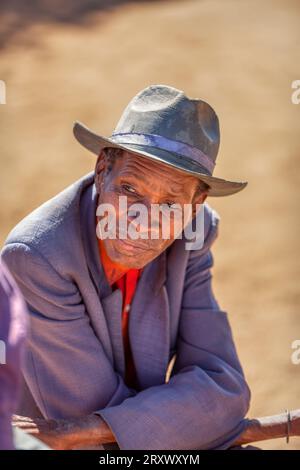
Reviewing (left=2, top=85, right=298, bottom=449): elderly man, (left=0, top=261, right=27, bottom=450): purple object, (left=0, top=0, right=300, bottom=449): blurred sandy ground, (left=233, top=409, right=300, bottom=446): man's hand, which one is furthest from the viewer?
(left=0, top=0, right=300, bottom=449): blurred sandy ground

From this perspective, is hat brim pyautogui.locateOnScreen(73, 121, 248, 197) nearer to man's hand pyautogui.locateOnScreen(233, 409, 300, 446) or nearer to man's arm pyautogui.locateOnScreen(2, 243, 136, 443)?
man's arm pyautogui.locateOnScreen(2, 243, 136, 443)

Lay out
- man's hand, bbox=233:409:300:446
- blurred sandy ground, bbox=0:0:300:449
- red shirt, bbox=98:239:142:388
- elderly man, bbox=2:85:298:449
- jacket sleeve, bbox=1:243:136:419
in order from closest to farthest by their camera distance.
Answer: elderly man, bbox=2:85:298:449 → jacket sleeve, bbox=1:243:136:419 → red shirt, bbox=98:239:142:388 → man's hand, bbox=233:409:300:446 → blurred sandy ground, bbox=0:0:300:449

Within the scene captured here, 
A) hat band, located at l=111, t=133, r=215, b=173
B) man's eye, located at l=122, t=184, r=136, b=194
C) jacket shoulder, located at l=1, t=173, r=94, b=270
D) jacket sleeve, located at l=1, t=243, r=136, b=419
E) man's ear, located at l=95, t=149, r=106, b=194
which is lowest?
jacket sleeve, located at l=1, t=243, r=136, b=419

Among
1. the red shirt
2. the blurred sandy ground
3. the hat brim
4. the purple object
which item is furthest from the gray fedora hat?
the blurred sandy ground

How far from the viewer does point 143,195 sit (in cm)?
310

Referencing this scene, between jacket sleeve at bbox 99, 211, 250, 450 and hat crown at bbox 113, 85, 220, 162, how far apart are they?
0.53 m

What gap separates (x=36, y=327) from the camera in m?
3.25

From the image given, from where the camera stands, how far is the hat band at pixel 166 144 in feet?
10.1

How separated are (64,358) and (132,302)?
407mm

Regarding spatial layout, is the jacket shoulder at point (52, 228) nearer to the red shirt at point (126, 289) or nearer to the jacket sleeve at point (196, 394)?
the red shirt at point (126, 289)

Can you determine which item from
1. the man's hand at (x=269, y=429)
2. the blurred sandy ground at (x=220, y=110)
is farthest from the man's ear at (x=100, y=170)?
the blurred sandy ground at (x=220, y=110)

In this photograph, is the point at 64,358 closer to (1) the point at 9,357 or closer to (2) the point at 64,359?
(2) the point at 64,359

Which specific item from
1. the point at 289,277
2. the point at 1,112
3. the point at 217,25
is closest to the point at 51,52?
the point at 1,112

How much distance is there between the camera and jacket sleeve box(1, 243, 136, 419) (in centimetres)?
323
